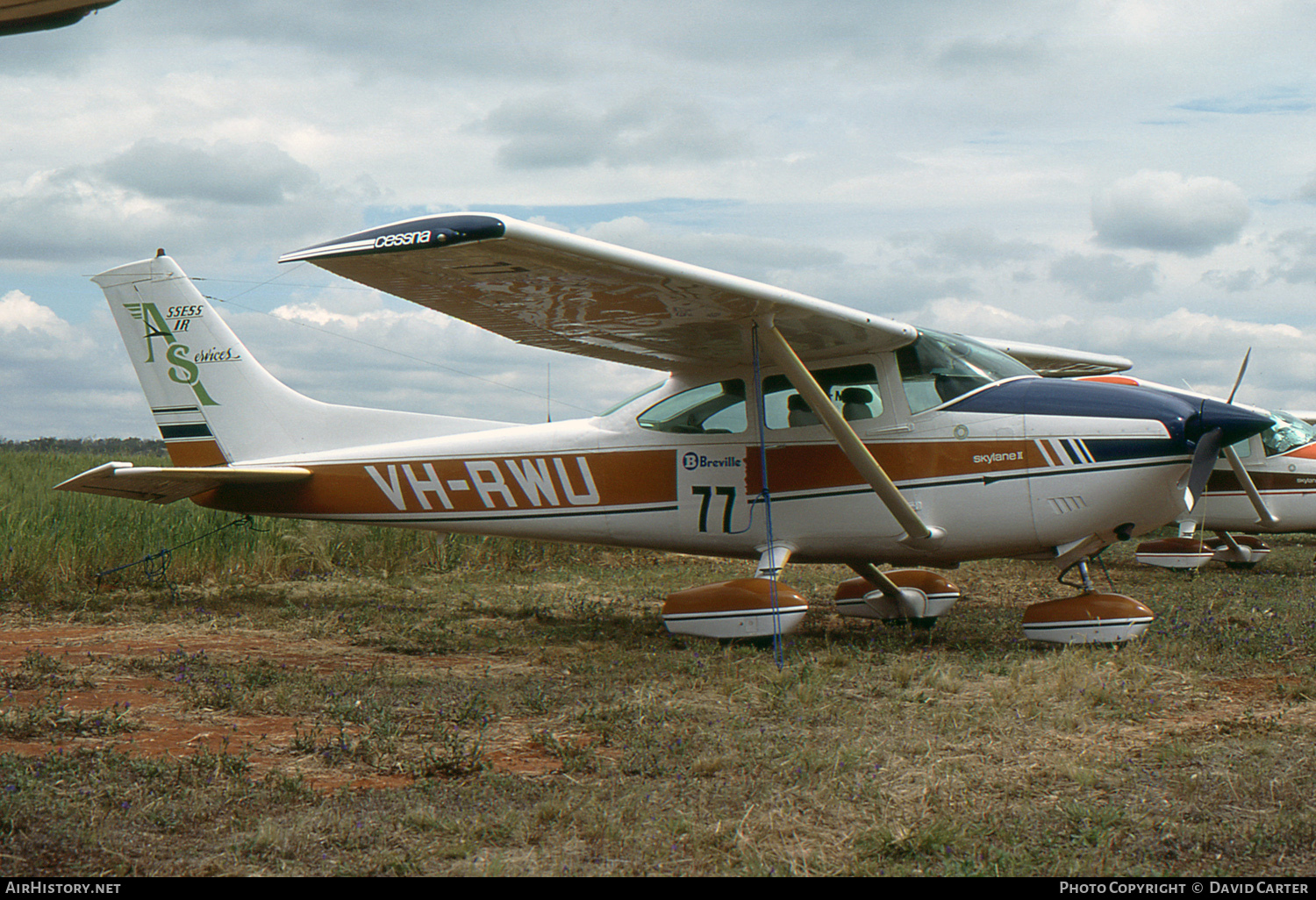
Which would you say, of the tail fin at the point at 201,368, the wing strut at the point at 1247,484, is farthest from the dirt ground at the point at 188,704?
the wing strut at the point at 1247,484

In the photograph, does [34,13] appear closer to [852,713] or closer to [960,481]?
[852,713]

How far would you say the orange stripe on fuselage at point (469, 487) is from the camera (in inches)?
318

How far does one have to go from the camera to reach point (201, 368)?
9.38m

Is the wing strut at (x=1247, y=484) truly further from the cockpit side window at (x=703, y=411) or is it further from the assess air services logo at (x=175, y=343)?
the assess air services logo at (x=175, y=343)

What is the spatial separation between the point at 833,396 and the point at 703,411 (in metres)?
1.08

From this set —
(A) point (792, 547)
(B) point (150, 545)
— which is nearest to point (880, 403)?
(A) point (792, 547)

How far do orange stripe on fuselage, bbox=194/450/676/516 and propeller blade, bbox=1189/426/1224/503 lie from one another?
379cm

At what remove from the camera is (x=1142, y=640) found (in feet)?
22.6

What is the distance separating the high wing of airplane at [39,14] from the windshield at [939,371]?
20.6 feet

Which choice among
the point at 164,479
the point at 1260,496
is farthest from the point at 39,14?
the point at 1260,496

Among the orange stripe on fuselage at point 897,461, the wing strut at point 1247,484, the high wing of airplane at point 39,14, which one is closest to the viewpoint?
the high wing of airplane at point 39,14

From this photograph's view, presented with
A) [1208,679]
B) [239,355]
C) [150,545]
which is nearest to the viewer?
[1208,679]

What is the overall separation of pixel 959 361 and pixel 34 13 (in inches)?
257

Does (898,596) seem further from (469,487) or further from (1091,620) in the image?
(469,487)
